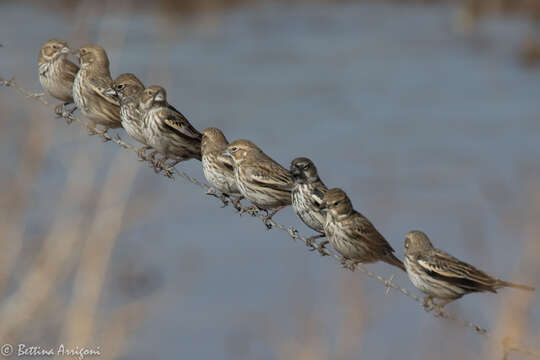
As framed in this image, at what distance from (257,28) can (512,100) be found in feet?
42.7

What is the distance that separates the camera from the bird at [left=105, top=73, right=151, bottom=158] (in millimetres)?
10445

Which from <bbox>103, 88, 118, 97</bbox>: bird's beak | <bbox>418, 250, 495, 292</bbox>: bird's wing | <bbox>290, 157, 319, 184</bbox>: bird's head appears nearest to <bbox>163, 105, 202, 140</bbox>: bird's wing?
<bbox>103, 88, 118, 97</bbox>: bird's beak

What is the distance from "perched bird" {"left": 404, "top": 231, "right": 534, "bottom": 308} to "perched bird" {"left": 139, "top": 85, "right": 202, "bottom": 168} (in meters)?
2.63

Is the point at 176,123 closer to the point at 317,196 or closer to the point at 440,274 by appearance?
the point at 317,196

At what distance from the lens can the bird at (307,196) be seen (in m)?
9.46

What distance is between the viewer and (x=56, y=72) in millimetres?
11266

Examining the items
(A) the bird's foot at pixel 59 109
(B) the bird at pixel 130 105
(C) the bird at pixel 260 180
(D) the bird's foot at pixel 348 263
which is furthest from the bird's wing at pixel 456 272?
(A) the bird's foot at pixel 59 109

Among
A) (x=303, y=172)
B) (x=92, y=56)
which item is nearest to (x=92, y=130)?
(x=92, y=56)

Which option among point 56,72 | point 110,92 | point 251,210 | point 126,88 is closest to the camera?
point 251,210

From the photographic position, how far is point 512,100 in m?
35.5

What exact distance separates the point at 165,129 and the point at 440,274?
126 inches

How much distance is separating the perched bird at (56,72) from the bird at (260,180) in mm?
2380

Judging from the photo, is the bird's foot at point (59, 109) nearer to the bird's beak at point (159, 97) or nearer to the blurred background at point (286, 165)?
the bird's beak at point (159, 97)

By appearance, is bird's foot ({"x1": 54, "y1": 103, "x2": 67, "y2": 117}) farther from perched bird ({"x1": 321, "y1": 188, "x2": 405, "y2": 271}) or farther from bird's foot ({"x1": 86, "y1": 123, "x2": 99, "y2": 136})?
perched bird ({"x1": 321, "y1": 188, "x2": 405, "y2": 271})
